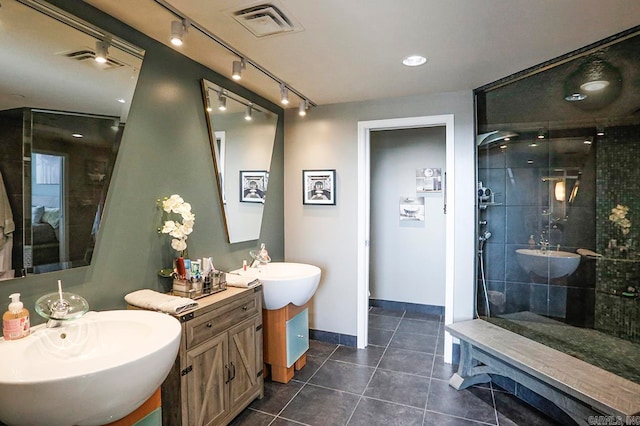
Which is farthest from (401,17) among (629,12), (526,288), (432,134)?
(432,134)

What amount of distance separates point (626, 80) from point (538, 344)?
5.74ft

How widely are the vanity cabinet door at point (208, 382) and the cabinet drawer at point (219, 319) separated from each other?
5 cm

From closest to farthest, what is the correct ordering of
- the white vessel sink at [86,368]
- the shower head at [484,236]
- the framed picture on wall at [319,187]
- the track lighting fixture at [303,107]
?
1. the white vessel sink at [86,368]
2. the shower head at [484,236]
3. the track lighting fixture at [303,107]
4. the framed picture on wall at [319,187]

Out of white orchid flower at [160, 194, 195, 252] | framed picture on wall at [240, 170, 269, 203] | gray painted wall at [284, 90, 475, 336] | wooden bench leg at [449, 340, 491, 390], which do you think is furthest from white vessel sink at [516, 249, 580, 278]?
white orchid flower at [160, 194, 195, 252]

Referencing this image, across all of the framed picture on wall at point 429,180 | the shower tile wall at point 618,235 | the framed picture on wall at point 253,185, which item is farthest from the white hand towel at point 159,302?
the framed picture on wall at point 429,180

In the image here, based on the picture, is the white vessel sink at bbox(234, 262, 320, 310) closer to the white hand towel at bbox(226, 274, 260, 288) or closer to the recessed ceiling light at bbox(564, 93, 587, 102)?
the white hand towel at bbox(226, 274, 260, 288)

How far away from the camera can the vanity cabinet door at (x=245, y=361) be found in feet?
7.10

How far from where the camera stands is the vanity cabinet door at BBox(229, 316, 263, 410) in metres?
2.16

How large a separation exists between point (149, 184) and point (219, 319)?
910 millimetres

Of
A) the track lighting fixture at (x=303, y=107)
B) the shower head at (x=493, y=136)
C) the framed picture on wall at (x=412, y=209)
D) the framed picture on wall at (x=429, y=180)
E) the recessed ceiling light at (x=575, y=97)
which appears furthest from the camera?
the framed picture on wall at (x=412, y=209)

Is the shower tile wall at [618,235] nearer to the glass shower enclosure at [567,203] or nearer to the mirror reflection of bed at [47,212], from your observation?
the glass shower enclosure at [567,203]

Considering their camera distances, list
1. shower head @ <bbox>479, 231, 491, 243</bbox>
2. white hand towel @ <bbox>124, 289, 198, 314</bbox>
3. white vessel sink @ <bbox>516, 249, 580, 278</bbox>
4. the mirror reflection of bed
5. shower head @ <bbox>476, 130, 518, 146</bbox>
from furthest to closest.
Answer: shower head @ <bbox>479, 231, 491, 243</bbox>, shower head @ <bbox>476, 130, 518, 146</bbox>, white vessel sink @ <bbox>516, 249, 580, 278</bbox>, white hand towel @ <bbox>124, 289, 198, 314</bbox>, the mirror reflection of bed

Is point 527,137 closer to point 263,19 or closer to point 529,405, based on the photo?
point 529,405

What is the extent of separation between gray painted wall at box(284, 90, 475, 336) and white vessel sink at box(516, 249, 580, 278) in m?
0.40
